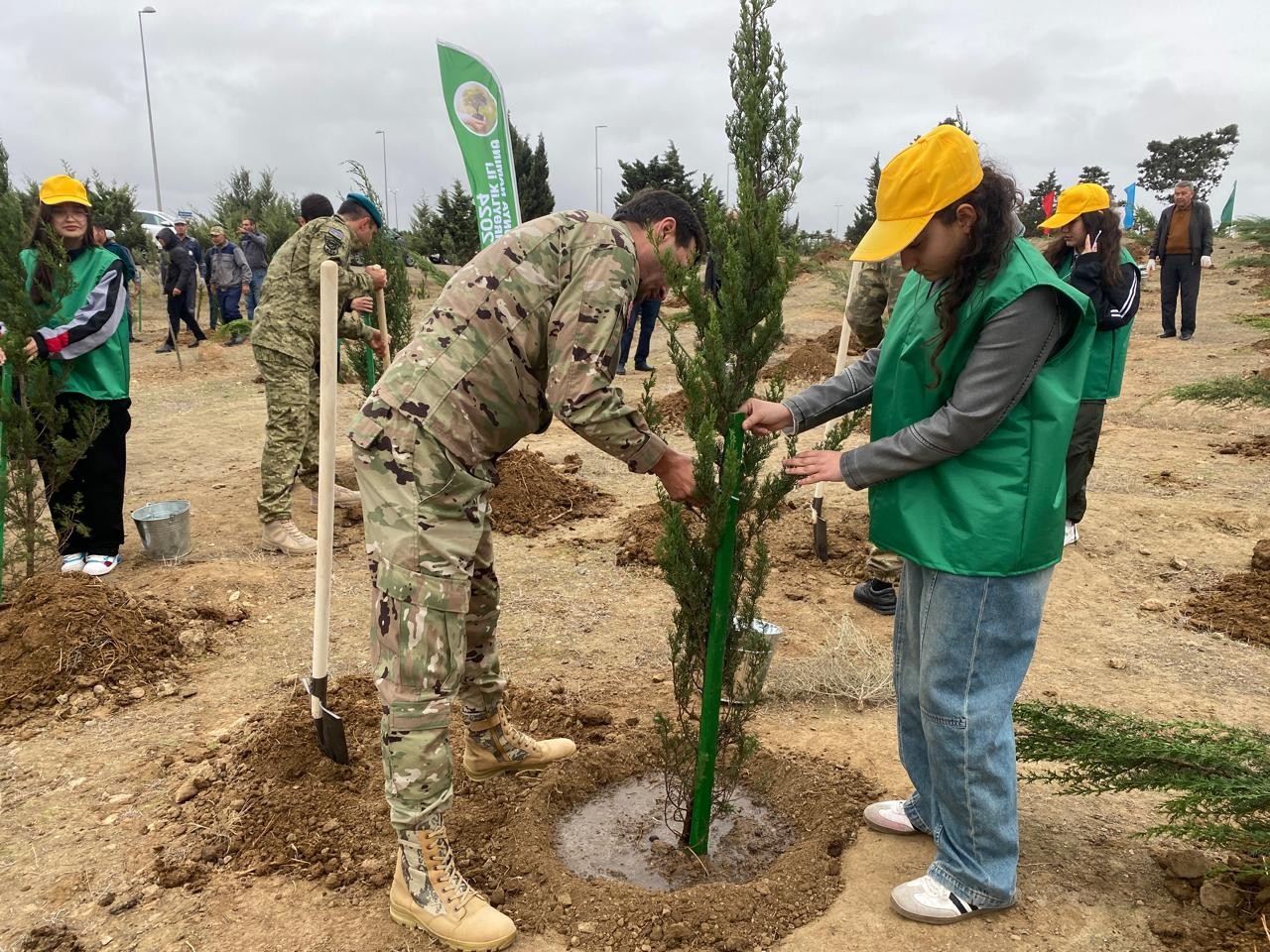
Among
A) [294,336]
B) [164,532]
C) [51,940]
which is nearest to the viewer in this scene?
[51,940]

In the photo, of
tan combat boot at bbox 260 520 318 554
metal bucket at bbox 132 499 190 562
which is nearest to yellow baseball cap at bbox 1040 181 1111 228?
tan combat boot at bbox 260 520 318 554

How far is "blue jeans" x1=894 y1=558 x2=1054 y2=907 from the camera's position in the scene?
2279 mm

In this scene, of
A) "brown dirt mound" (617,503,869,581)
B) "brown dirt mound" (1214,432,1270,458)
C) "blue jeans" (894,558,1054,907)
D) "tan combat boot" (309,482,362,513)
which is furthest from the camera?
"brown dirt mound" (1214,432,1270,458)

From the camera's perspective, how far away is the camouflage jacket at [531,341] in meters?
2.36

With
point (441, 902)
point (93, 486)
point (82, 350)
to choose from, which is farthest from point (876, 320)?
point (93, 486)

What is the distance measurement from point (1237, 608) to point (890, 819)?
330 cm

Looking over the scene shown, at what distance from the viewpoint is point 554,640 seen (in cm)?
477

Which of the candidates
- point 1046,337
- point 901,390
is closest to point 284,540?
point 901,390

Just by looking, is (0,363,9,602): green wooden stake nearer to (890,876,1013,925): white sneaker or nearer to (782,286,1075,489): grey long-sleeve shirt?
(782,286,1075,489): grey long-sleeve shirt

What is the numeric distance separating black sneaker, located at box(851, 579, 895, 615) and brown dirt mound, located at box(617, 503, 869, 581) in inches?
14.1

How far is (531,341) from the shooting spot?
2.49m

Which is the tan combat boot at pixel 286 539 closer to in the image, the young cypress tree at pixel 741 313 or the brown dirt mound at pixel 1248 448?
the young cypress tree at pixel 741 313

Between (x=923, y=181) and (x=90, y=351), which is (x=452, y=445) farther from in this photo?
(x=90, y=351)

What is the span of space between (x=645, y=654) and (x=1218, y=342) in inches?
471
